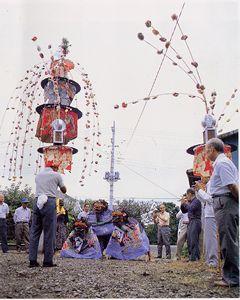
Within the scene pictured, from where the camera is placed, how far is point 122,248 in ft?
18.1

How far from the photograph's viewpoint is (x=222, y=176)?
8.93ft

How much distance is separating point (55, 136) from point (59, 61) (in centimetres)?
129

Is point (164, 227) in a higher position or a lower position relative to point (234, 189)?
lower

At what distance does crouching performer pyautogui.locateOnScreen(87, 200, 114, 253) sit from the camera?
5715 millimetres

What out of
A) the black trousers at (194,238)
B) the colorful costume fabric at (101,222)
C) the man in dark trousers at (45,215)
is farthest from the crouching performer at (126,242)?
the man in dark trousers at (45,215)

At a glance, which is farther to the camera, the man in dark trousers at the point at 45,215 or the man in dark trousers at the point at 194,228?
the man in dark trousers at the point at 194,228

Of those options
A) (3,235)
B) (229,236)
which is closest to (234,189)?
(229,236)

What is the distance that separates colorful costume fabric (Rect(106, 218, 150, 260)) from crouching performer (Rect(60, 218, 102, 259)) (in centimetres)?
18

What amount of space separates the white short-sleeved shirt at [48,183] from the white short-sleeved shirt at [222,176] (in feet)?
5.57

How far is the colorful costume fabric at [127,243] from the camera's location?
5477 mm

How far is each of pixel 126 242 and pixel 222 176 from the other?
3053mm

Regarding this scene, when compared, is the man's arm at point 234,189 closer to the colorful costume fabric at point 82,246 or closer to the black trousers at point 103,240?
the colorful costume fabric at point 82,246

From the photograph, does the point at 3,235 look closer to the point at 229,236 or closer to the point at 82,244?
the point at 82,244

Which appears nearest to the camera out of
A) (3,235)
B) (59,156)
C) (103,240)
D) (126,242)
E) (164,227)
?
(126,242)
